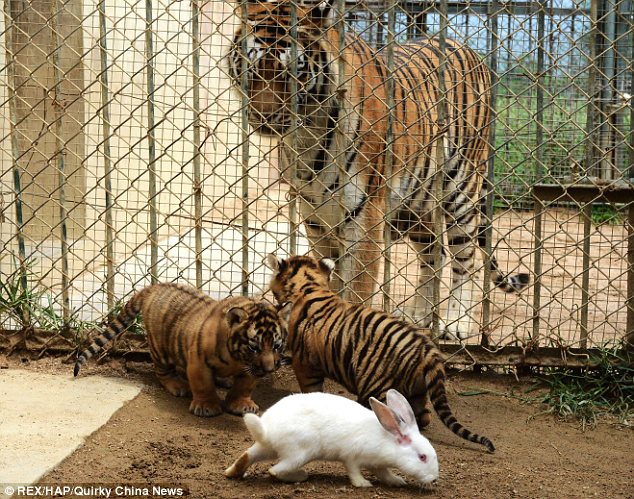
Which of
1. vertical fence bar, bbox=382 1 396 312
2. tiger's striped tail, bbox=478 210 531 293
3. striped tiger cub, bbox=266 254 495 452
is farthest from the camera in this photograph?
tiger's striped tail, bbox=478 210 531 293

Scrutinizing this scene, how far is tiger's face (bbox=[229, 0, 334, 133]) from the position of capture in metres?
4.59

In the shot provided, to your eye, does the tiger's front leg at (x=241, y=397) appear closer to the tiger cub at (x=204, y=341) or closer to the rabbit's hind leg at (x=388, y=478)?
the tiger cub at (x=204, y=341)

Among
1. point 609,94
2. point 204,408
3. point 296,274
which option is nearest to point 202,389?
point 204,408

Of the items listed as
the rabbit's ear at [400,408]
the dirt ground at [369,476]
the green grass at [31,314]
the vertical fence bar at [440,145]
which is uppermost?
the vertical fence bar at [440,145]

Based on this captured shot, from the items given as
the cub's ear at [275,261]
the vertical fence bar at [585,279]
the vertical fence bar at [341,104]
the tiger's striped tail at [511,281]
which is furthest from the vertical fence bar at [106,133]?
the vertical fence bar at [585,279]

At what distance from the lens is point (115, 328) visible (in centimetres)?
449

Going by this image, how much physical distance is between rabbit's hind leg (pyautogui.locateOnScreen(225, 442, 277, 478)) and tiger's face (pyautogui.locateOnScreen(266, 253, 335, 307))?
132 centimetres

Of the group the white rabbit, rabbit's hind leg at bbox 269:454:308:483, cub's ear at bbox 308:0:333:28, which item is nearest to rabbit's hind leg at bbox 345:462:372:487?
the white rabbit

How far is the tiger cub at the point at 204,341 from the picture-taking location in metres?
3.96

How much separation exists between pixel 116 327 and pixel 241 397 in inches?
32.1

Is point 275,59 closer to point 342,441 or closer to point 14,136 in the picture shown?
point 14,136

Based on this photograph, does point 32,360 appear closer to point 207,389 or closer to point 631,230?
point 207,389

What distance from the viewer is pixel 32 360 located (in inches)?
184

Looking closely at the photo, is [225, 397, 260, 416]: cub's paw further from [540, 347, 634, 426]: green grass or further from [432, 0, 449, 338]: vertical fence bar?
[540, 347, 634, 426]: green grass
